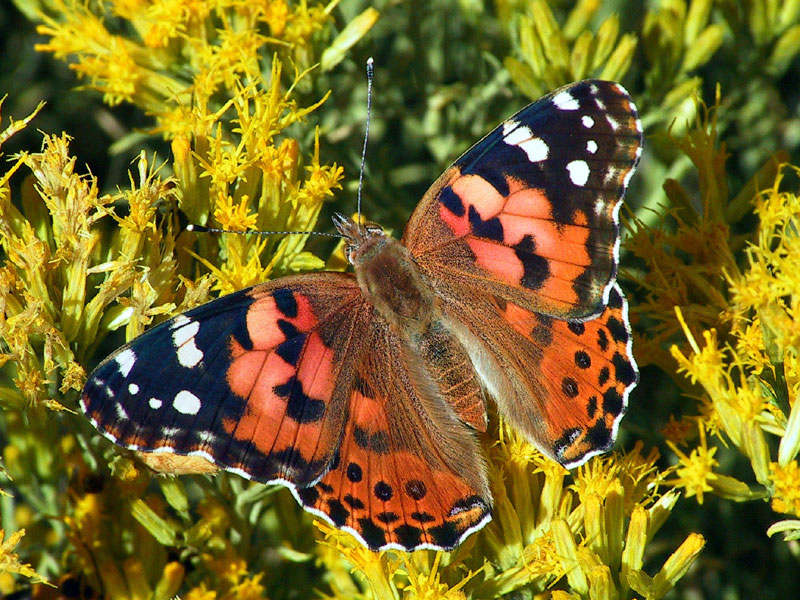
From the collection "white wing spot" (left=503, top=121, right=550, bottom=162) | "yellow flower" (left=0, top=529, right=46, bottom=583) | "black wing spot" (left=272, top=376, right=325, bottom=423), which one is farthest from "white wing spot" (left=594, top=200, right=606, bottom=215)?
"yellow flower" (left=0, top=529, right=46, bottom=583)

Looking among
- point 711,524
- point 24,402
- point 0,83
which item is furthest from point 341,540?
point 0,83

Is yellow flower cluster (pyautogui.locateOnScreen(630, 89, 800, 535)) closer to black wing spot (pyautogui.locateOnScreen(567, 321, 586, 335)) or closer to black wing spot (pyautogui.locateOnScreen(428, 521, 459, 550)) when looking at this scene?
black wing spot (pyautogui.locateOnScreen(567, 321, 586, 335))

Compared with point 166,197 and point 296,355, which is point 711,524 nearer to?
point 296,355

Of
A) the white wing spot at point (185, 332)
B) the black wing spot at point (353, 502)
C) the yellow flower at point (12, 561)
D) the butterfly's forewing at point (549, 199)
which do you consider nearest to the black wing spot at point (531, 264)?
the butterfly's forewing at point (549, 199)

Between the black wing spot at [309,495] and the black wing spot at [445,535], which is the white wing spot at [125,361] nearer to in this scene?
the black wing spot at [309,495]

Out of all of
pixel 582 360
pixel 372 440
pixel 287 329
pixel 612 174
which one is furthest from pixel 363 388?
pixel 612 174

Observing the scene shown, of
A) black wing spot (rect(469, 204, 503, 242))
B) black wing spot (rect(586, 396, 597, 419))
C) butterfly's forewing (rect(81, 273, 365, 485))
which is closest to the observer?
butterfly's forewing (rect(81, 273, 365, 485))
